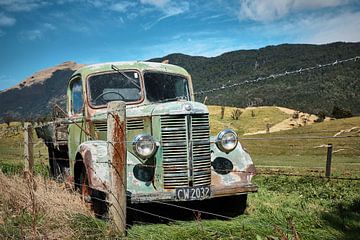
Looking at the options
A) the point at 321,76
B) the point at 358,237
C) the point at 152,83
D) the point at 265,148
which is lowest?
the point at 265,148

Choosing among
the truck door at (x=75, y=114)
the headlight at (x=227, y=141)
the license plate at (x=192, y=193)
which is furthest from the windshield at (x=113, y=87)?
the license plate at (x=192, y=193)

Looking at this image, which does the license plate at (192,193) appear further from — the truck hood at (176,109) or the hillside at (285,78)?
the hillside at (285,78)

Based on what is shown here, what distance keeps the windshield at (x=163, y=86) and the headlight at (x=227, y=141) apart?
4.17 feet

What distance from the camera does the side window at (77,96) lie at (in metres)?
7.12

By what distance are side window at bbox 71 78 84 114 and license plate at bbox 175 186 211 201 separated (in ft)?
9.46

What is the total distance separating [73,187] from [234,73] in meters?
87.5

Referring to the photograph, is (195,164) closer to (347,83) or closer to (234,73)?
(347,83)

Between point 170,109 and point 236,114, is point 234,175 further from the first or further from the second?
point 236,114

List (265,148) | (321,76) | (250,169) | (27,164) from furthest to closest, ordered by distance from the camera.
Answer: (321,76)
(265,148)
(27,164)
(250,169)

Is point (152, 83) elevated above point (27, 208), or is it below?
above

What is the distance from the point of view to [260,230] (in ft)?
14.2

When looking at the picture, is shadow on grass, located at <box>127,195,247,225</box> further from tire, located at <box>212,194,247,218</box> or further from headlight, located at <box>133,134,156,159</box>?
headlight, located at <box>133,134,156,159</box>

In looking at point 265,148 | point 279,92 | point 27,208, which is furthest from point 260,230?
point 279,92

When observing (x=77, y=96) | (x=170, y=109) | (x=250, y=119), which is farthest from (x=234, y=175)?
(x=250, y=119)
